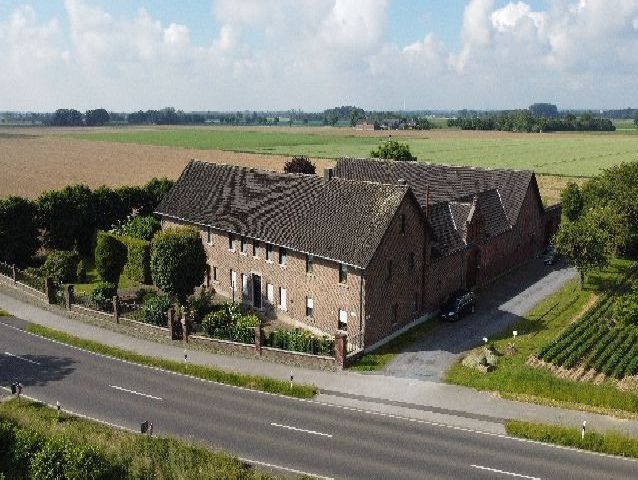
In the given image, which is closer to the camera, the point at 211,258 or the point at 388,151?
the point at 211,258

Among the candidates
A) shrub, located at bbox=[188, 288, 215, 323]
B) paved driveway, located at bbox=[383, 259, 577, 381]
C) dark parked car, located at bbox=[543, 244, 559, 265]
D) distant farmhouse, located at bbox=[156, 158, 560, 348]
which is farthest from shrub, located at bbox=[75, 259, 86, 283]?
dark parked car, located at bbox=[543, 244, 559, 265]

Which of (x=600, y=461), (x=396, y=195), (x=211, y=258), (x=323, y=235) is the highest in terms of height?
(x=396, y=195)

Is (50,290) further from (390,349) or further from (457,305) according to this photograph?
(457,305)

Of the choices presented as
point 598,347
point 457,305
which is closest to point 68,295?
point 457,305

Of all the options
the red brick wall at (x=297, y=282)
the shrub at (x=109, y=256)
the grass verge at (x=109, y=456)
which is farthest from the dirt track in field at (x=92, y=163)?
the grass verge at (x=109, y=456)

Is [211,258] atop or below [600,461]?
atop

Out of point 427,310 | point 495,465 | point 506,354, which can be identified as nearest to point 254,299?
point 427,310

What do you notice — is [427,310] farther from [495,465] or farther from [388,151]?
[388,151]
